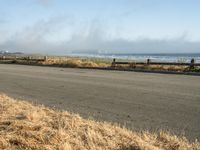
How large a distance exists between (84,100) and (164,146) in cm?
664

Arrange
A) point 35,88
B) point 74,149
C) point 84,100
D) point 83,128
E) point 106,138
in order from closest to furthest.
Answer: point 74,149
point 106,138
point 83,128
point 84,100
point 35,88

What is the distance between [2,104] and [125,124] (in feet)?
10.4

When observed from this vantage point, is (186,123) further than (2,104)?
No

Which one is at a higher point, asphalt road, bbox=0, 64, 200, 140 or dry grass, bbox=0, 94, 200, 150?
dry grass, bbox=0, 94, 200, 150

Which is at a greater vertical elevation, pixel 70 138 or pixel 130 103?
pixel 70 138

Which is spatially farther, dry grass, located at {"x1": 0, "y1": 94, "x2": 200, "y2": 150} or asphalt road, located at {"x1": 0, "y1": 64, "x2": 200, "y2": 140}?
asphalt road, located at {"x1": 0, "y1": 64, "x2": 200, "y2": 140}

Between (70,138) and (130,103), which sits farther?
(130,103)

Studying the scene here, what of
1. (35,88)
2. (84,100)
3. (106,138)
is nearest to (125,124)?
(106,138)

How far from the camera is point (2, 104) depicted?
9.94m

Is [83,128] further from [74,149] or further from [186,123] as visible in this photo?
[186,123]

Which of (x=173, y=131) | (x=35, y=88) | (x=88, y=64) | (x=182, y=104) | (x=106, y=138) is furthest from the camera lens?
(x=88, y=64)

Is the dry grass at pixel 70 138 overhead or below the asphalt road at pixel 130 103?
overhead

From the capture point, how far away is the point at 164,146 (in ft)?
20.2

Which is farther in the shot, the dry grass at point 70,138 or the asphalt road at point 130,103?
the asphalt road at point 130,103
